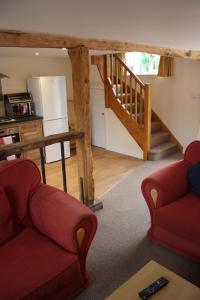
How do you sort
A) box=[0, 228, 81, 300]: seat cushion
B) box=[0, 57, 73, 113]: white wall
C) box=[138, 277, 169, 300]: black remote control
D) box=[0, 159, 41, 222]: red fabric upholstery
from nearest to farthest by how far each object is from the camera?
box=[138, 277, 169, 300]: black remote control
box=[0, 228, 81, 300]: seat cushion
box=[0, 159, 41, 222]: red fabric upholstery
box=[0, 57, 73, 113]: white wall

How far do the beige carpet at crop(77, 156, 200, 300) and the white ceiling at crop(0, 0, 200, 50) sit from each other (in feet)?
6.53

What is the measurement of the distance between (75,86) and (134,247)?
186 centimetres

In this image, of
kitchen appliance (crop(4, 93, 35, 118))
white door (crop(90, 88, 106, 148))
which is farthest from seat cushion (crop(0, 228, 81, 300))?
white door (crop(90, 88, 106, 148))

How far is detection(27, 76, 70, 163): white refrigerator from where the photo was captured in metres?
5.28

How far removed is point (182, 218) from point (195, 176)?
53 cm

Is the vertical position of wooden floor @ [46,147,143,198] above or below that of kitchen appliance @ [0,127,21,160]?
below

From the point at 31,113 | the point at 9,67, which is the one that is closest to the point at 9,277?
the point at 31,113

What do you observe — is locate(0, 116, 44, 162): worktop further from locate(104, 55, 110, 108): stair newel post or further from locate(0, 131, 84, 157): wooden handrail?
locate(0, 131, 84, 157): wooden handrail

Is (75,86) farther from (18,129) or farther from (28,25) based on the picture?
(18,129)

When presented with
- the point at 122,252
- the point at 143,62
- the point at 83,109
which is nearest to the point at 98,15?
the point at 83,109

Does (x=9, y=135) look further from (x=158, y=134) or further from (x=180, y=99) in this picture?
(x=180, y=99)

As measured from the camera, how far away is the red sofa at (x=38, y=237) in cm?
161

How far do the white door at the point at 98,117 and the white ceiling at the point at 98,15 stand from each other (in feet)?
11.6

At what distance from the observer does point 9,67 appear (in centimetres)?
542
